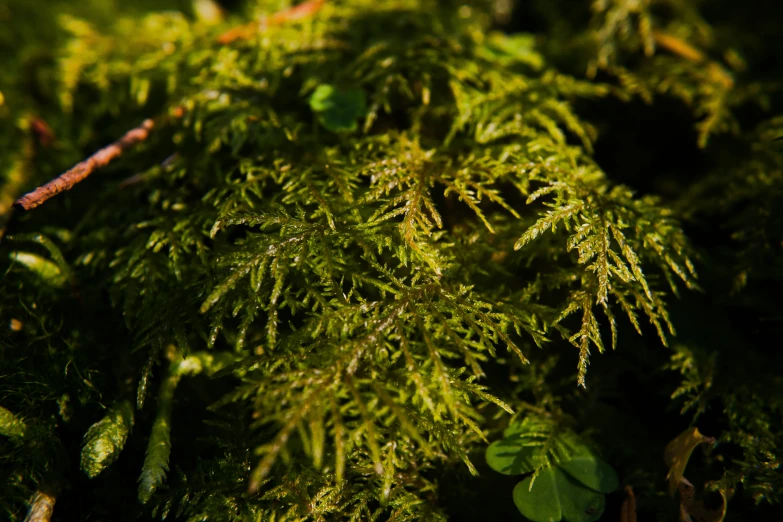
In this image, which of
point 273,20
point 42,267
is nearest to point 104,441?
point 42,267

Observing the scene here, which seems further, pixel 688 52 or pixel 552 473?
pixel 688 52

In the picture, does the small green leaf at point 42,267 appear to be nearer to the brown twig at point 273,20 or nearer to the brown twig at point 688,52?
the brown twig at point 273,20

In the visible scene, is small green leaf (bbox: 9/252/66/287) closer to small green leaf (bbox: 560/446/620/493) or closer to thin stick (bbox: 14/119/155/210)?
thin stick (bbox: 14/119/155/210)

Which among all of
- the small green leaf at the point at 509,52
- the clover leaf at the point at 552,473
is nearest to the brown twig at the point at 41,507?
the clover leaf at the point at 552,473

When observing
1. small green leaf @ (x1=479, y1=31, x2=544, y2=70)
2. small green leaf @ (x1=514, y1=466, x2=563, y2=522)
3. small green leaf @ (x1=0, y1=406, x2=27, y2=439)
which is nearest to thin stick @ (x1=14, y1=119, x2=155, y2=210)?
small green leaf @ (x1=0, y1=406, x2=27, y2=439)

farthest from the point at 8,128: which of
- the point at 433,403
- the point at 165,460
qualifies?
the point at 433,403

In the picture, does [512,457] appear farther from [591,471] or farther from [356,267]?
[356,267]
